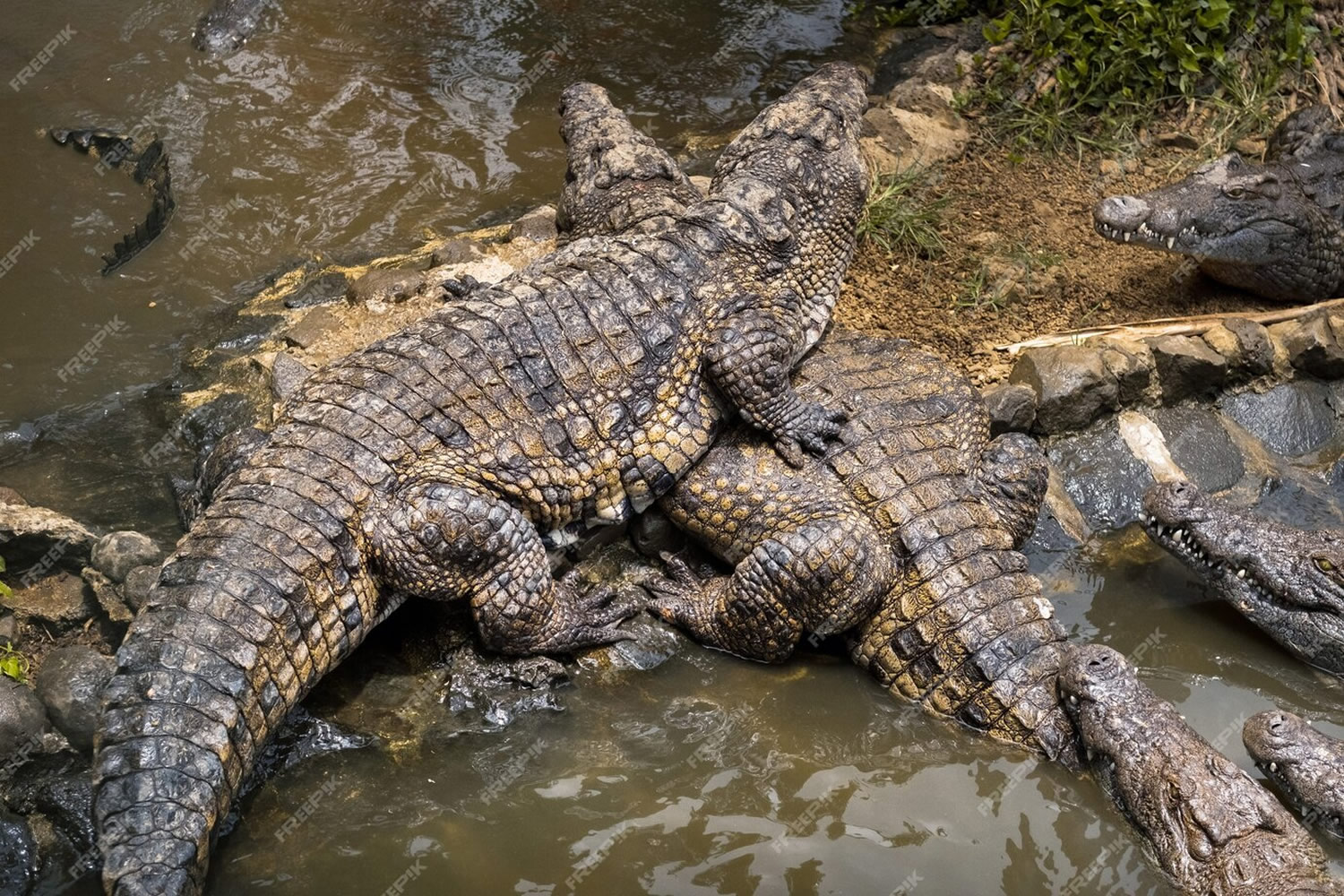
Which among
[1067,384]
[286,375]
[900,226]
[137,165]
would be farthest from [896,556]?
[137,165]

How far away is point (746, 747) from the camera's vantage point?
4078 millimetres

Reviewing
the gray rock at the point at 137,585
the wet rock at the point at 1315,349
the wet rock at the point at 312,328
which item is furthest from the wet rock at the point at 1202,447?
the gray rock at the point at 137,585

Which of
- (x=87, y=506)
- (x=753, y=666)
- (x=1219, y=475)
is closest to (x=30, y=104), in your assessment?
(x=87, y=506)

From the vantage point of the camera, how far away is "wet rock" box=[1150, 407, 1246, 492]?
5406mm

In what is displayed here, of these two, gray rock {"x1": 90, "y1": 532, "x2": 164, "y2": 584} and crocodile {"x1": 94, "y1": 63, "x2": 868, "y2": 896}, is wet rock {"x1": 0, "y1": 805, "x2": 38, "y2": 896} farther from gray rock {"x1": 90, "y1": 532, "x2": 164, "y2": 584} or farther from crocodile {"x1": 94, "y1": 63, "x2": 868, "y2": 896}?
gray rock {"x1": 90, "y1": 532, "x2": 164, "y2": 584}

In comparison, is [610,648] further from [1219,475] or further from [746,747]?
[1219,475]

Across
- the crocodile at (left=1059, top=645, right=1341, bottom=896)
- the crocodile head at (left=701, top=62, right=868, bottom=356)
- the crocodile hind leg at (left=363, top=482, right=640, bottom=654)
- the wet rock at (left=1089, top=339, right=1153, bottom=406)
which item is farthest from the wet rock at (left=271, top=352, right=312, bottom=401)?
the wet rock at (left=1089, top=339, right=1153, bottom=406)

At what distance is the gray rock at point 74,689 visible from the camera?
380 centimetres

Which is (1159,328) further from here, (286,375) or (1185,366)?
(286,375)

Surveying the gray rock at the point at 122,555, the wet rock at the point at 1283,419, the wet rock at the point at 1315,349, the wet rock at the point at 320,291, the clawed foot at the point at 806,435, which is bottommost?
the wet rock at the point at 1283,419

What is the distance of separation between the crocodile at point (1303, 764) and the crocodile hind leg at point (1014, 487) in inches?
46.8

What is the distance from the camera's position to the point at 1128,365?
5359 mm

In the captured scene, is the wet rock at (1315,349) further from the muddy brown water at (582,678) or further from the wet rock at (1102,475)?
the wet rock at (1102,475)

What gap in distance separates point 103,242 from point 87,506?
7.01ft
